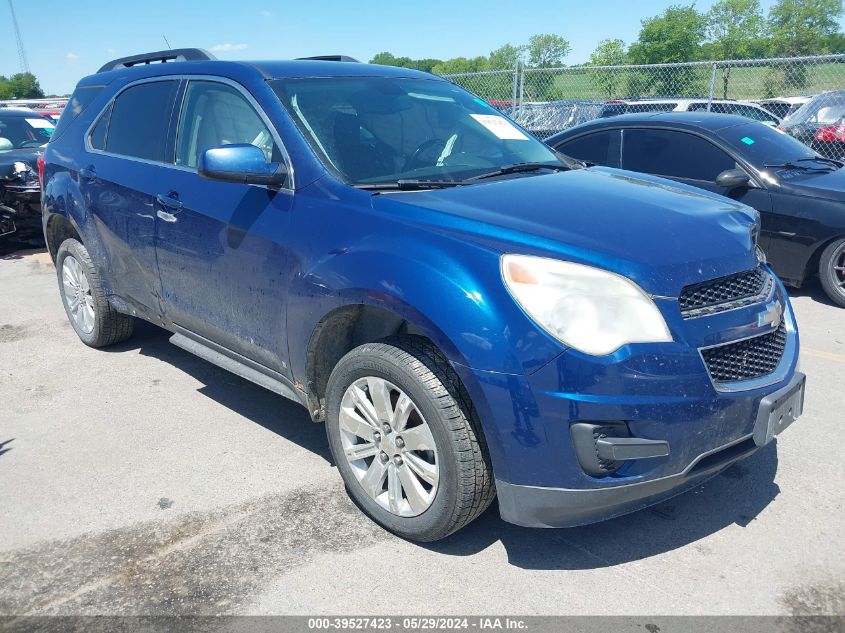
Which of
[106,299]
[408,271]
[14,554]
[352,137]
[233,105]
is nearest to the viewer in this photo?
[408,271]

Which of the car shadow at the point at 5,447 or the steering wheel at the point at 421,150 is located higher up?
the steering wheel at the point at 421,150

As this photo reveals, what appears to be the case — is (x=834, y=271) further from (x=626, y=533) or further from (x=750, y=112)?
(x=750, y=112)

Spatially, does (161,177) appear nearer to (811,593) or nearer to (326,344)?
(326,344)

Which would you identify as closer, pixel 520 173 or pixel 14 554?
pixel 14 554

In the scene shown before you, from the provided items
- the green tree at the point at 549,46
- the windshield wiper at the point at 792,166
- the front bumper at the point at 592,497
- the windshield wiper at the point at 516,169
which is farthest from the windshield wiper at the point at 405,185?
the green tree at the point at 549,46

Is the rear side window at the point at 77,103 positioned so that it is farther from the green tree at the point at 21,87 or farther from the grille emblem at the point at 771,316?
the green tree at the point at 21,87

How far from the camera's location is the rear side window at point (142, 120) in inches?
165

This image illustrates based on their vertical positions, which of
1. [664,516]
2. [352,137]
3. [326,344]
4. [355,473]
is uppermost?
[352,137]

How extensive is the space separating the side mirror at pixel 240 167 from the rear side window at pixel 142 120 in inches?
42.2

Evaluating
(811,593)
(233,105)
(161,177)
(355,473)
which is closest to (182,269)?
(161,177)

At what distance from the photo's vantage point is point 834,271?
620 cm

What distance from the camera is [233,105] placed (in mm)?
3738

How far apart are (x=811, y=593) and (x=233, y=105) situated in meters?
3.32

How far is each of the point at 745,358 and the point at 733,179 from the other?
4005 mm
